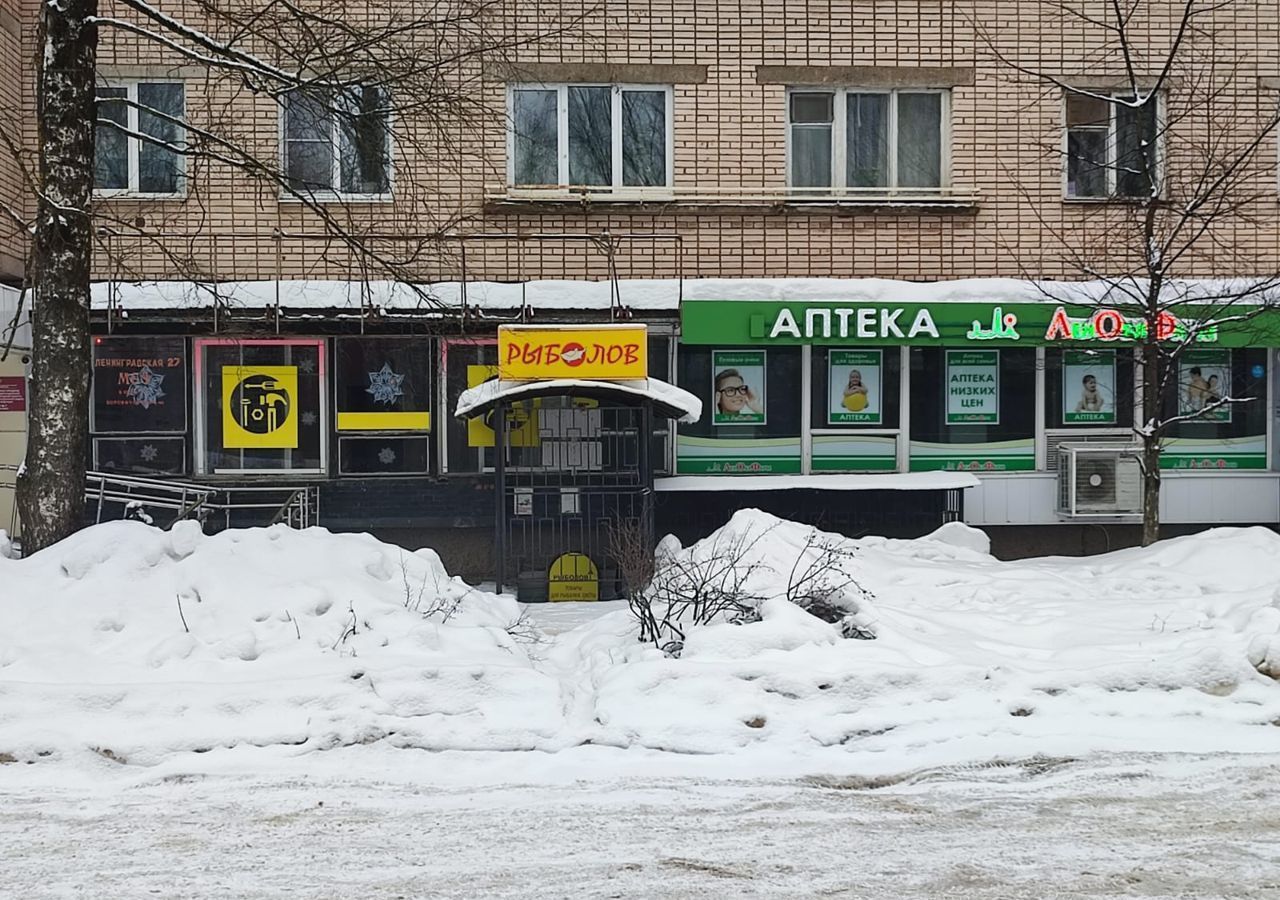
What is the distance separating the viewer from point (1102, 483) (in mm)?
13273

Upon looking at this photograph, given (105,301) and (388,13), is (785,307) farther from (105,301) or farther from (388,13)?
(105,301)

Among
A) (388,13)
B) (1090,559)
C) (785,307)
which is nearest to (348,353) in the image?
(388,13)

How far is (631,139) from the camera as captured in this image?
13625 millimetres

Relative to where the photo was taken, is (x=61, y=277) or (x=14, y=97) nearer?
(x=61, y=277)

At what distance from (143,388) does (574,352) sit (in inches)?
198

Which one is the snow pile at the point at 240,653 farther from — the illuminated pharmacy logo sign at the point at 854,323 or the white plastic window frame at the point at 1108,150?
the white plastic window frame at the point at 1108,150

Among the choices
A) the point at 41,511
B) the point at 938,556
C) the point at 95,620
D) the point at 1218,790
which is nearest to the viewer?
the point at 1218,790

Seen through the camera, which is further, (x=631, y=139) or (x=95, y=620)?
(x=631, y=139)

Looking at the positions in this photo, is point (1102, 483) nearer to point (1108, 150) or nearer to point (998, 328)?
point (998, 328)

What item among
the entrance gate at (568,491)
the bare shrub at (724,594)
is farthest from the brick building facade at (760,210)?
the bare shrub at (724,594)

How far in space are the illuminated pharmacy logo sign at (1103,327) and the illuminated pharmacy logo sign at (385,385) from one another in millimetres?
6975

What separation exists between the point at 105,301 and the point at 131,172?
1785 millimetres

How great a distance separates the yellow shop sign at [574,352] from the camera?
11273 mm

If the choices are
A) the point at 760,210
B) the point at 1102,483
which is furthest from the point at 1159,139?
the point at 760,210
